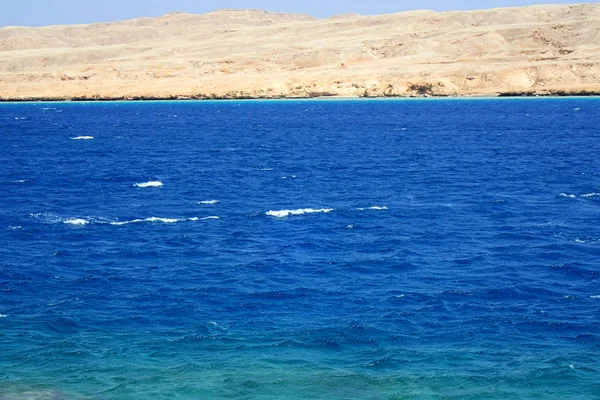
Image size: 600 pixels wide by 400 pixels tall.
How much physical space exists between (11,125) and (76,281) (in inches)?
4020

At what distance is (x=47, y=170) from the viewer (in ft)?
240

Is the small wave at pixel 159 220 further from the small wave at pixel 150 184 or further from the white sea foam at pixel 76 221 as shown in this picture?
the small wave at pixel 150 184

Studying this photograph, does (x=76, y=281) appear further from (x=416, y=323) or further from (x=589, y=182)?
(x=589, y=182)

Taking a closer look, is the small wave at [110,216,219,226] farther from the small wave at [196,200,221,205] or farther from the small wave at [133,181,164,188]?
the small wave at [133,181,164,188]

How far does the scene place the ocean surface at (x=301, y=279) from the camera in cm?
2567

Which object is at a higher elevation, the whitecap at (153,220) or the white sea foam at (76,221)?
the white sea foam at (76,221)

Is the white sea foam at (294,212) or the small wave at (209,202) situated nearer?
the white sea foam at (294,212)

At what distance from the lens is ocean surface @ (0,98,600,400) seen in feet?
84.2

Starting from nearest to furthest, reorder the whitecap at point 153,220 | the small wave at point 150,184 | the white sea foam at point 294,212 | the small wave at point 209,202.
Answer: the whitecap at point 153,220
the white sea foam at point 294,212
the small wave at point 209,202
the small wave at point 150,184

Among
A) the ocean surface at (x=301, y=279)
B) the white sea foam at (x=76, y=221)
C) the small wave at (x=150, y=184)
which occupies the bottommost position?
the ocean surface at (x=301, y=279)

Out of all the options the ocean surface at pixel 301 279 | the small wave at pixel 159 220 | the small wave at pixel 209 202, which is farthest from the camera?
the small wave at pixel 209 202

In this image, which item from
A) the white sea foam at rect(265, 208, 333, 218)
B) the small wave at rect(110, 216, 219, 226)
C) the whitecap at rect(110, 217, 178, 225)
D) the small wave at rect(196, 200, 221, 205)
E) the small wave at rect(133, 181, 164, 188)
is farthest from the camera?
the small wave at rect(133, 181, 164, 188)

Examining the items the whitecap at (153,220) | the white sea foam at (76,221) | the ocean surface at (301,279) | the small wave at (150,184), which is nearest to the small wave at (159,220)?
the whitecap at (153,220)

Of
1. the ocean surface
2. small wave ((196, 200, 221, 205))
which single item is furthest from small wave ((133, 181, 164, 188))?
small wave ((196, 200, 221, 205))
